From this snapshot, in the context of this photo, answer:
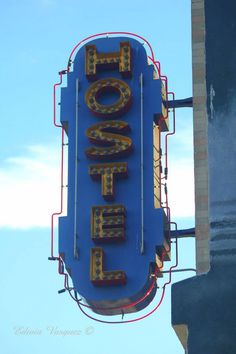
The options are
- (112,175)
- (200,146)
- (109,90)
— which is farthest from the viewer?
(109,90)

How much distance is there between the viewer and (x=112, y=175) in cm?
3400

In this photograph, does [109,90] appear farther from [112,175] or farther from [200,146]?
[200,146]

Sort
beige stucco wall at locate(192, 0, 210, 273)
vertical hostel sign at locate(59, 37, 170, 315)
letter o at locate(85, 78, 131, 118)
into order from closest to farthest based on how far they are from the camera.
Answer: beige stucco wall at locate(192, 0, 210, 273) < vertical hostel sign at locate(59, 37, 170, 315) < letter o at locate(85, 78, 131, 118)

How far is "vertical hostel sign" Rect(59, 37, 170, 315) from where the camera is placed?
3319cm

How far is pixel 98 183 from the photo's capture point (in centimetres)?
3434

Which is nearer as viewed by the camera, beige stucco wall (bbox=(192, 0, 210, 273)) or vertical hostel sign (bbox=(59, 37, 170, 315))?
beige stucco wall (bbox=(192, 0, 210, 273))

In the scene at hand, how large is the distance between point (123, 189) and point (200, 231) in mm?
2471

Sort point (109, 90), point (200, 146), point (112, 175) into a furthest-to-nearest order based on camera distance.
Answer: point (109, 90)
point (112, 175)
point (200, 146)

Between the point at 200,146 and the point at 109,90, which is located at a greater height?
the point at 109,90

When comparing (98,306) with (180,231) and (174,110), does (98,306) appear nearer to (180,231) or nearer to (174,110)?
(180,231)

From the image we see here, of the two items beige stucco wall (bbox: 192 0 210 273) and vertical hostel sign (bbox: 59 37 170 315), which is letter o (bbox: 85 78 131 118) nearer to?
vertical hostel sign (bbox: 59 37 170 315)

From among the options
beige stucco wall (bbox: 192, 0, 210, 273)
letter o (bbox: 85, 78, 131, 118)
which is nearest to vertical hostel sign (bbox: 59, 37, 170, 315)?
letter o (bbox: 85, 78, 131, 118)

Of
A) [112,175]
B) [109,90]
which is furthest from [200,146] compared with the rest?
[109,90]

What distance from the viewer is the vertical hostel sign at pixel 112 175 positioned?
109ft
